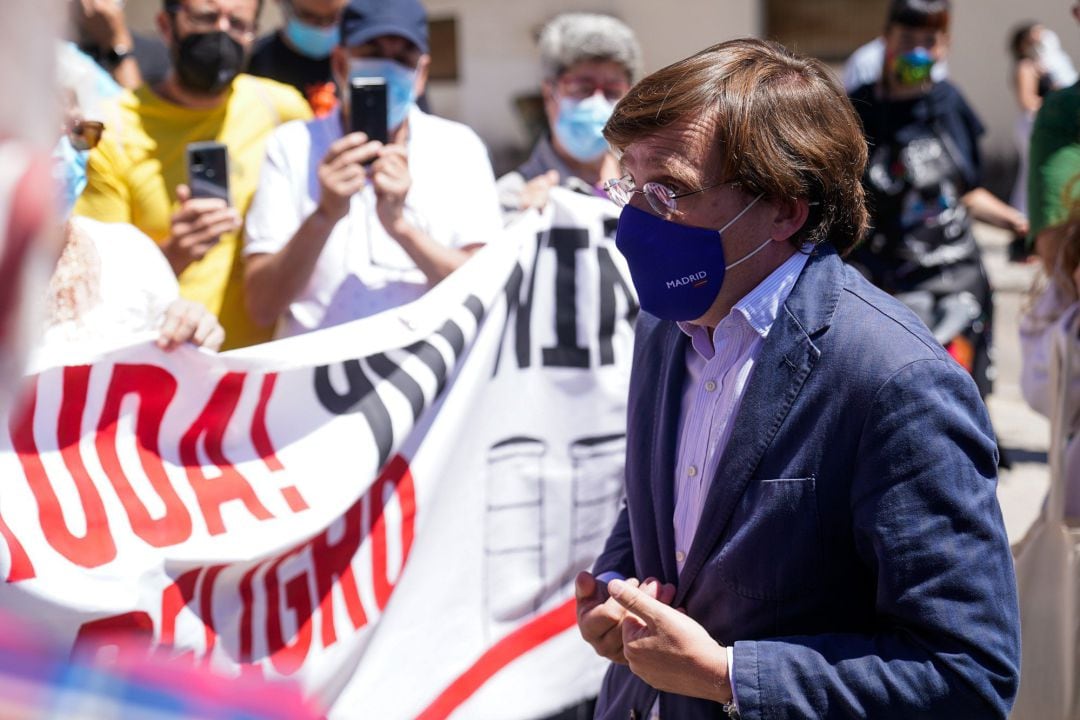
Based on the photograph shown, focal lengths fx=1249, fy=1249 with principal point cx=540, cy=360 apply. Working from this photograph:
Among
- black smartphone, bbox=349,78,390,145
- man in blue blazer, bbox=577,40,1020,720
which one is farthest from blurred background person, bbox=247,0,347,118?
man in blue blazer, bbox=577,40,1020,720

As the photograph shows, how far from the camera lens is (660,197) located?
1.93 meters

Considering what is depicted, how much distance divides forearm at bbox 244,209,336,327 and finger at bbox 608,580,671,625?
1.69m

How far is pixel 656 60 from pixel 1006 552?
46.4 ft

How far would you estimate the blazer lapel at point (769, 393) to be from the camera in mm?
1798

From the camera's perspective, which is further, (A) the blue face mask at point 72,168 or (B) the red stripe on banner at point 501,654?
(B) the red stripe on banner at point 501,654

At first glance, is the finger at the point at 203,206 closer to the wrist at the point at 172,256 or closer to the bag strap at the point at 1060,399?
the wrist at the point at 172,256

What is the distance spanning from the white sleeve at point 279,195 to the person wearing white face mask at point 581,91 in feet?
2.24

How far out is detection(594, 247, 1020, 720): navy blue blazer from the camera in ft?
5.54

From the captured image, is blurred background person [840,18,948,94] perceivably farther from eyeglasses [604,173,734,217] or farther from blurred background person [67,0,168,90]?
eyeglasses [604,173,734,217]

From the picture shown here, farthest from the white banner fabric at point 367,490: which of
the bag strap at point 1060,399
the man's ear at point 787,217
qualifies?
the man's ear at point 787,217

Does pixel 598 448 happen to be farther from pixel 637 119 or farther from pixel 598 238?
pixel 637 119

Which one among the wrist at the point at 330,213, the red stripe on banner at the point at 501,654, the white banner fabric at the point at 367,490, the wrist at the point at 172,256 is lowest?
the red stripe on banner at the point at 501,654

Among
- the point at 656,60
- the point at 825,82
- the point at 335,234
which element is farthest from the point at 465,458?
the point at 656,60

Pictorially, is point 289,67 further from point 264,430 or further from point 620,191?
point 620,191
